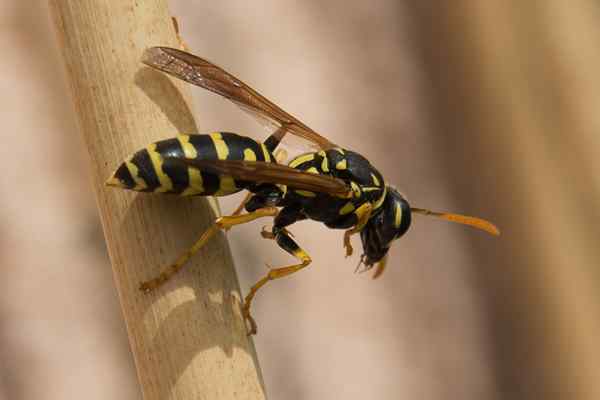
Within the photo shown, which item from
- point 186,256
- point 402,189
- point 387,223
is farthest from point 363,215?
point 402,189

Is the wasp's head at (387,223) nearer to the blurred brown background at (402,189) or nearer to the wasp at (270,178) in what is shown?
the wasp at (270,178)

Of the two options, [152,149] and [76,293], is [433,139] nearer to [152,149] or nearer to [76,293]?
[76,293]

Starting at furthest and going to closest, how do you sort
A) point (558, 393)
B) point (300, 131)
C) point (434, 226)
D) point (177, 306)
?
point (434, 226) < point (558, 393) < point (300, 131) < point (177, 306)

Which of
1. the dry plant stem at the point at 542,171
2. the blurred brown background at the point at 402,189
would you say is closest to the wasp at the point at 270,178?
the blurred brown background at the point at 402,189

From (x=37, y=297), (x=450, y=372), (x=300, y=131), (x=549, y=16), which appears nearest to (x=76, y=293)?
(x=37, y=297)

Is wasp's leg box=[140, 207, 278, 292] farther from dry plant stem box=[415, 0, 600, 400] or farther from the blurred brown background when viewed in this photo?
dry plant stem box=[415, 0, 600, 400]

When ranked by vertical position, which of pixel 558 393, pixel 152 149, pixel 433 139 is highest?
pixel 433 139
